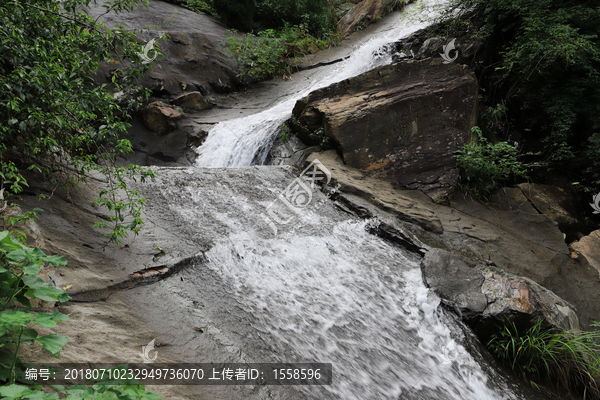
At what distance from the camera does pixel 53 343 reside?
1.26 metres

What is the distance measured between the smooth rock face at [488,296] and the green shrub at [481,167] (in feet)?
8.16

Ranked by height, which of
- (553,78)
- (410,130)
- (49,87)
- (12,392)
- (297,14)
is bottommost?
(410,130)

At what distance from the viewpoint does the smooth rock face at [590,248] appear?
5.24 m

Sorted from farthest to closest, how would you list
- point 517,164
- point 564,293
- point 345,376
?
point 517,164
point 564,293
point 345,376

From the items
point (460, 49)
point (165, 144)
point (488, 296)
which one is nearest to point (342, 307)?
point (488, 296)

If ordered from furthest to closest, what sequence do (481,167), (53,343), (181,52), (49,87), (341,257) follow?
1. (181,52)
2. (481,167)
3. (341,257)
4. (49,87)
5. (53,343)

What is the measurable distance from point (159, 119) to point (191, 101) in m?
1.46

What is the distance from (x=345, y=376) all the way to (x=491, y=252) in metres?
3.62

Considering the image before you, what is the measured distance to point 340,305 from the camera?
3389 millimetres

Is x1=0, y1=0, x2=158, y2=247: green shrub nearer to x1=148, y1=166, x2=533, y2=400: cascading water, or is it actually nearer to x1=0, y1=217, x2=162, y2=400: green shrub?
x1=148, y1=166, x2=533, y2=400: cascading water

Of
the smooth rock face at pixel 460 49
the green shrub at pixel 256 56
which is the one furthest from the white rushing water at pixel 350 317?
the green shrub at pixel 256 56

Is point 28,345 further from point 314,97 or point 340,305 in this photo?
point 314,97

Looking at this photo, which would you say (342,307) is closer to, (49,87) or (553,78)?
(49,87)

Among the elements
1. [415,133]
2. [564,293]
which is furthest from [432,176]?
[564,293]
